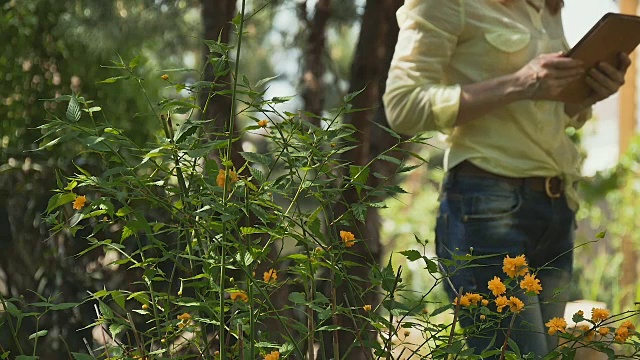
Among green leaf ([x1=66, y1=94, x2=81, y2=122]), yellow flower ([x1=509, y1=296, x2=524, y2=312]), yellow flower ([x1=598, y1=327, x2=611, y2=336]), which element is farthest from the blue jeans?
green leaf ([x1=66, y1=94, x2=81, y2=122])

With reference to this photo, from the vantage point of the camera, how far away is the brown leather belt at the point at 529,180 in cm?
205

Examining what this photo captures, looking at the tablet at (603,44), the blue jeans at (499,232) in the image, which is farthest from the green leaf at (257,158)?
the tablet at (603,44)

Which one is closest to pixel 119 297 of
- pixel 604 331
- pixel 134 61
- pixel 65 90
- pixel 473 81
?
pixel 134 61

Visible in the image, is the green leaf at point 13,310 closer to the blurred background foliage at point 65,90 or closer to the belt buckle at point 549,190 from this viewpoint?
the belt buckle at point 549,190

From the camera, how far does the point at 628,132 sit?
6699mm

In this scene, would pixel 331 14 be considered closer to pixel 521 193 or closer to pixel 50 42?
pixel 50 42

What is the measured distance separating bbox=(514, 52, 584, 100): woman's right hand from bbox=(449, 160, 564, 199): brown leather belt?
0.15 metres

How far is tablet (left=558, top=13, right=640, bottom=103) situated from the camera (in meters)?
2.07

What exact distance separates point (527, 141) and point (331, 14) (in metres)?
2.09

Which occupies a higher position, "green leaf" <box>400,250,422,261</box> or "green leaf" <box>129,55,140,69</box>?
"green leaf" <box>129,55,140,69</box>

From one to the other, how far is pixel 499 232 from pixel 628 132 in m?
4.94

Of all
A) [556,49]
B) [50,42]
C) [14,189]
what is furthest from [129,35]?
[556,49]

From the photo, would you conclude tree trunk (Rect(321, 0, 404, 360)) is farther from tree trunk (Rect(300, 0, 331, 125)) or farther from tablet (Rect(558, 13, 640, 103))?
tablet (Rect(558, 13, 640, 103))

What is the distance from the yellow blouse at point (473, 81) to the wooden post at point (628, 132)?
399 centimetres
